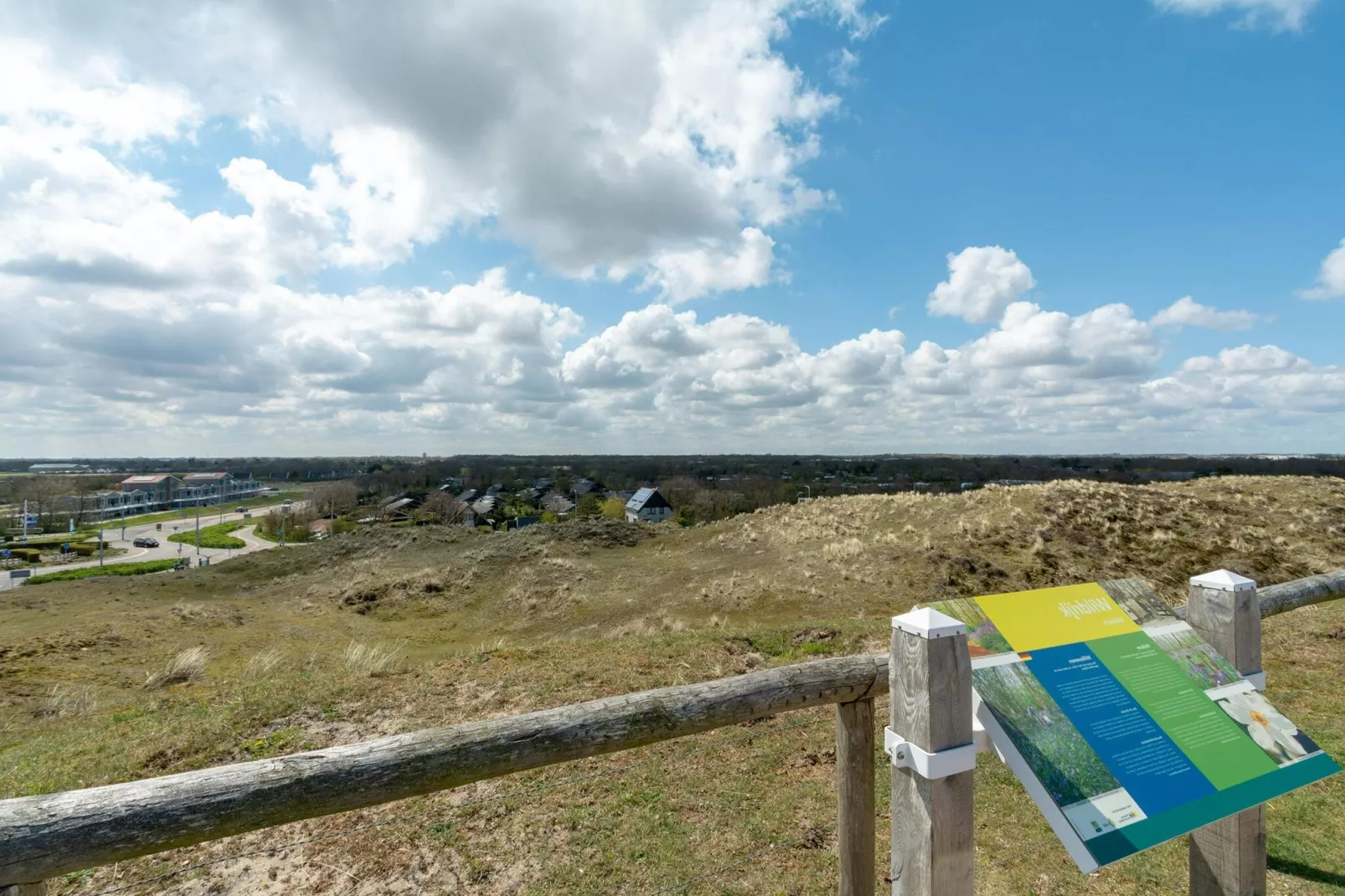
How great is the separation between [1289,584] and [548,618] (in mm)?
16928

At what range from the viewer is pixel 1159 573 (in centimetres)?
1722

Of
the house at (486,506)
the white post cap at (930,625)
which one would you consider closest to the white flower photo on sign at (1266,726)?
the white post cap at (930,625)

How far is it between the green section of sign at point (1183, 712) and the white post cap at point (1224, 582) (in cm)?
80

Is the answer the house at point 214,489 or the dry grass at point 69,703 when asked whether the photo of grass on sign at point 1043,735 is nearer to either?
the dry grass at point 69,703

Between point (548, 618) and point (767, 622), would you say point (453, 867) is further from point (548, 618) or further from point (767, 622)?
point (548, 618)

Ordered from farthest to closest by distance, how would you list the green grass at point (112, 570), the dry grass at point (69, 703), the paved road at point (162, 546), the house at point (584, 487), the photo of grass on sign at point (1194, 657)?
the house at point (584, 487) < the paved road at point (162, 546) < the green grass at point (112, 570) < the dry grass at point (69, 703) < the photo of grass on sign at point (1194, 657)

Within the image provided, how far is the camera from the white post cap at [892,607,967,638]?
2.17m

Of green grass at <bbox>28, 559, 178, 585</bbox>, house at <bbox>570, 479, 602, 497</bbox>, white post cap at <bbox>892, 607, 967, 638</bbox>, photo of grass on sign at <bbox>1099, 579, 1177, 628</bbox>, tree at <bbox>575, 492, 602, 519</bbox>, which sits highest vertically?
white post cap at <bbox>892, 607, 967, 638</bbox>

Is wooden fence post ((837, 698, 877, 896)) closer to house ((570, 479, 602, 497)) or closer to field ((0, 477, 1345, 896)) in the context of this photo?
field ((0, 477, 1345, 896))

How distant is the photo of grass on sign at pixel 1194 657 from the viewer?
2.79 meters

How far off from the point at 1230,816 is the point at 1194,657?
89 centimetres

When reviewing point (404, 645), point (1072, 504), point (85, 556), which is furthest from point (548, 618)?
point (85, 556)

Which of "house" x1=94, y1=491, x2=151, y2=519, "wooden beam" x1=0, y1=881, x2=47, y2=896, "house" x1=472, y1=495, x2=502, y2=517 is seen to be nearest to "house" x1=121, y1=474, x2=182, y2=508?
"house" x1=94, y1=491, x2=151, y2=519

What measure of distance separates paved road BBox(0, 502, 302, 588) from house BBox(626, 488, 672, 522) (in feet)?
109
